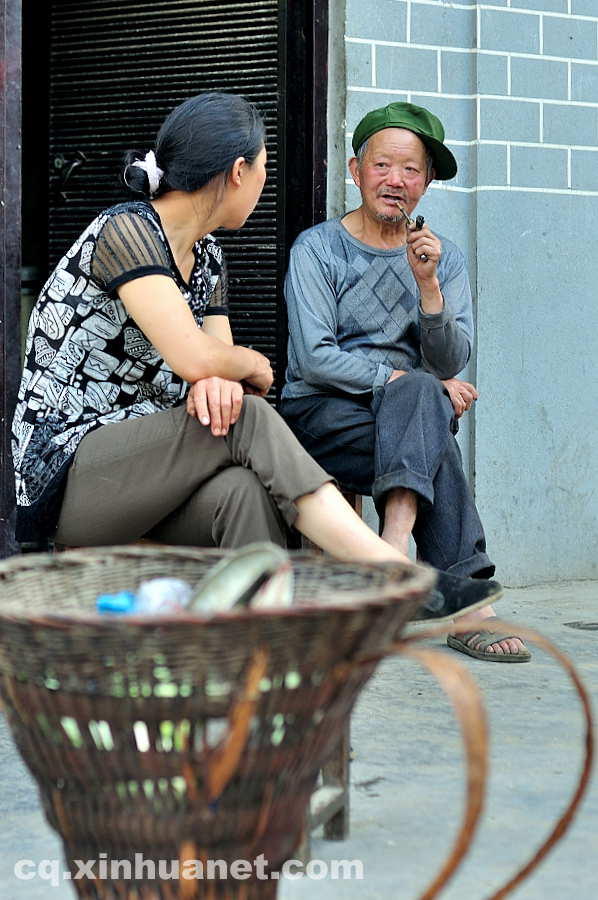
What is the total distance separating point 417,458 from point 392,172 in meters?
0.92

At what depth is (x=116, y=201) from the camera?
4.59 meters

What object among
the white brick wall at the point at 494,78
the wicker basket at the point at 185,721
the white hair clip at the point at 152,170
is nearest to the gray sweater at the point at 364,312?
the white brick wall at the point at 494,78

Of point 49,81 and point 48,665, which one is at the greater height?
point 49,81

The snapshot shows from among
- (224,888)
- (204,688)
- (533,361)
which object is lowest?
(224,888)

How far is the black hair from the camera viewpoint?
9.26ft

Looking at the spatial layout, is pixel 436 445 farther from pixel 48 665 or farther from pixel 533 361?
pixel 48 665

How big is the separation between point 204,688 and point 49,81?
371cm

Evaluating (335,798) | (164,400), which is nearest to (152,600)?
(335,798)

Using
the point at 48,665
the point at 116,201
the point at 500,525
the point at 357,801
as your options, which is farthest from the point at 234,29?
the point at 48,665

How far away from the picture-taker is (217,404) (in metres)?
2.48

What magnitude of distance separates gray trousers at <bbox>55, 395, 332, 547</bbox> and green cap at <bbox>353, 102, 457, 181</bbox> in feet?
5.07

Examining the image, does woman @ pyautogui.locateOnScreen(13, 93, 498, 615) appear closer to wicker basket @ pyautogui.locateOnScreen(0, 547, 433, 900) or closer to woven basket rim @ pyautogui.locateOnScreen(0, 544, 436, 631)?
woven basket rim @ pyautogui.locateOnScreen(0, 544, 436, 631)

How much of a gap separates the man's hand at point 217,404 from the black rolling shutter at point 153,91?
1.84 m

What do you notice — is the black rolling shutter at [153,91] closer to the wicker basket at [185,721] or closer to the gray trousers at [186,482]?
the gray trousers at [186,482]
